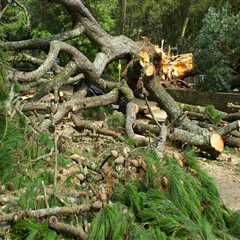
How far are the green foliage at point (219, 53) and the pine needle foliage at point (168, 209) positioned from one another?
10381mm

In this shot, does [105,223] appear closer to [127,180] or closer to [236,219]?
[127,180]

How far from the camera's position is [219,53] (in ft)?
51.7

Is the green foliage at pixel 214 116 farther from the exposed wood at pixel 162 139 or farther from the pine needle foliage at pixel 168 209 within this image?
the pine needle foliage at pixel 168 209

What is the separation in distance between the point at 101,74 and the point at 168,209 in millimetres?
5468

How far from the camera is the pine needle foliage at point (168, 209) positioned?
4.26 meters

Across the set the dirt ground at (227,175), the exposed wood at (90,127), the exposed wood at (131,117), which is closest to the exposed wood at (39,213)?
the dirt ground at (227,175)

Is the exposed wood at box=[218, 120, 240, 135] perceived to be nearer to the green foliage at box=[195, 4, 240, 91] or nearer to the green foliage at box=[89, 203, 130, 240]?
the green foliage at box=[89, 203, 130, 240]

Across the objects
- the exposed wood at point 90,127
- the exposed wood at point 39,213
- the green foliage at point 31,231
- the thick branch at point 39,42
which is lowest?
the exposed wood at point 90,127

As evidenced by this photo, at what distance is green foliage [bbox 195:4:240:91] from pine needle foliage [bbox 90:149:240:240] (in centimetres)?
1038

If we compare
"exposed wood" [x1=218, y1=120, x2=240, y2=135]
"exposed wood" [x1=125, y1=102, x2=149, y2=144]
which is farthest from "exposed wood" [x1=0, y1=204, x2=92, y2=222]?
"exposed wood" [x1=218, y1=120, x2=240, y2=135]

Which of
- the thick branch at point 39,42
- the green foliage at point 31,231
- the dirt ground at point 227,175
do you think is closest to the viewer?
the green foliage at point 31,231

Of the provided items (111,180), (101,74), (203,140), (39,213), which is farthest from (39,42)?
(39,213)

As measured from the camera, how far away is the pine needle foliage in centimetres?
426

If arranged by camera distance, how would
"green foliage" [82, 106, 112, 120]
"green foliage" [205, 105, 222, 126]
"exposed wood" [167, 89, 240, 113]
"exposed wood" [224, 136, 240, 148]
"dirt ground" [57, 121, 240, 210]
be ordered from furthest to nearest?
1. "exposed wood" [167, 89, 240, 113]
2. "green foliage" [82, 106, 112, 120]
3. "green foliage" [205, 105, 222, 126]
4. "exposed wood" [224, 136, 240, 148]
5. "dirt ground" [57, 121, 240, 210]
